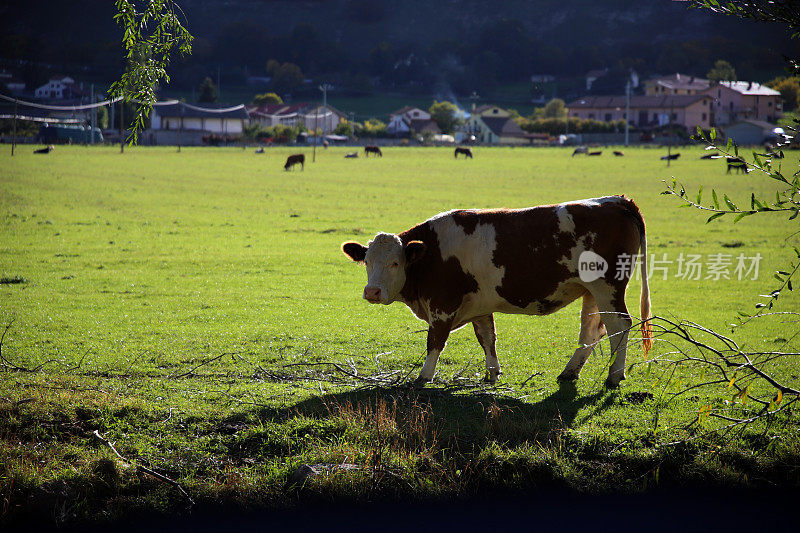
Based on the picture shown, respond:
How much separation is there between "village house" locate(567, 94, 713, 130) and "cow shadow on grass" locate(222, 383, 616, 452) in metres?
134

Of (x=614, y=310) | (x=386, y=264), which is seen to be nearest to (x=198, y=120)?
(x=386, y=264)

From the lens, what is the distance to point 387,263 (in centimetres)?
825

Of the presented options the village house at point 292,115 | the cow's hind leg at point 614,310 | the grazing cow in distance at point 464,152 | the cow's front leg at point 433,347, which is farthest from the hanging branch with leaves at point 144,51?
the village house at point 292,115

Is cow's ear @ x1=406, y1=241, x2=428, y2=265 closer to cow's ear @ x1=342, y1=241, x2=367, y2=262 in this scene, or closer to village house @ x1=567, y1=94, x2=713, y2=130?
cow's ear @ x1=342, y1=241, x2=367, y2=262

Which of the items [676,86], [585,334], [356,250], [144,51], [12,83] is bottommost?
[585,334]

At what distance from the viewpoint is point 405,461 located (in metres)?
6.64

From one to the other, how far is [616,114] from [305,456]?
157474mm

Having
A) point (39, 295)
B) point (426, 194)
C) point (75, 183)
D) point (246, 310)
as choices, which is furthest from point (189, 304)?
point (75, 183)

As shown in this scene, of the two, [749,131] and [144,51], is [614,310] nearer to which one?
[144,51]

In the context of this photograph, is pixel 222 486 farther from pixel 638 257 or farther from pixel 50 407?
pixel 638 257

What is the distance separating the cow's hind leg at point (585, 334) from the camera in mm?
8547

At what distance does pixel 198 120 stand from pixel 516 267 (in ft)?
434

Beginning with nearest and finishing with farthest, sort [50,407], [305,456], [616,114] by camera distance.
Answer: [305,456] < [50,407] < [616,114]

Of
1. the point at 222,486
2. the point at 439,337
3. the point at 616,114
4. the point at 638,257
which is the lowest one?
the point at 222,486
